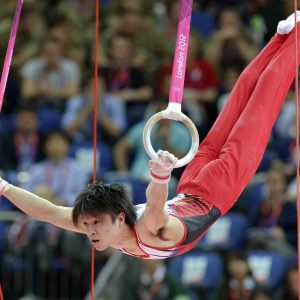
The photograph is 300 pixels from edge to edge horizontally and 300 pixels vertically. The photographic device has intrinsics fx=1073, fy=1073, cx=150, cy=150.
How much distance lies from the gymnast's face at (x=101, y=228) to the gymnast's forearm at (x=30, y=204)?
1.07 ft

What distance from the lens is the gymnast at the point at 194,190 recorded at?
496 cm

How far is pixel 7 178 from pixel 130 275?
1287 millimetres

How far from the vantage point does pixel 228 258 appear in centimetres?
743

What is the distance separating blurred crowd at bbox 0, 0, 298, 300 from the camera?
7.67m

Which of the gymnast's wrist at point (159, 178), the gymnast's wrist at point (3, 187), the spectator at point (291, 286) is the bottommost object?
the spectator at point (291, 286)

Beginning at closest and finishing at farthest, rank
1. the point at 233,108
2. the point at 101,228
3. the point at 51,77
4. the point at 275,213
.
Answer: the point at 101,228, the point at 233,108, the point at 275,213, the point at 51,77

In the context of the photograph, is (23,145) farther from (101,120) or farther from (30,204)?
(30,204)

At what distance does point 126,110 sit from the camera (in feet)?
28.9

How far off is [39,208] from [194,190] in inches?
31.6

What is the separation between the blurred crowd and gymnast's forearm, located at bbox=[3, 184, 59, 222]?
223cm

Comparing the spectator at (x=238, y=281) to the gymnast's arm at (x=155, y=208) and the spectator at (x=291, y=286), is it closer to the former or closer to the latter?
the spectator at (x=291, y=286)

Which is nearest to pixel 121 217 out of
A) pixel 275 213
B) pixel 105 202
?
pixel 105 202

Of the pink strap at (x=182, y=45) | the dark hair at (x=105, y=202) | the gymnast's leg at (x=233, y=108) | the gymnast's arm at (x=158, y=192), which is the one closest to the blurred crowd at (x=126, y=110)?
the gymnast's leg at (x=233, y=108)

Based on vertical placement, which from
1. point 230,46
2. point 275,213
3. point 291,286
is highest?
point 230,46
